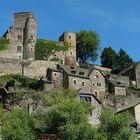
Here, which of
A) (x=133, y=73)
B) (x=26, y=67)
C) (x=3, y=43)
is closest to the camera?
(x=26, y=67)

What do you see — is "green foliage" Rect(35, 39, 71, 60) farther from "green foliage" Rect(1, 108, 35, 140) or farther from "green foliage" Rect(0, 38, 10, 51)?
"green foliage" Rect(1, 108, 35, 140)

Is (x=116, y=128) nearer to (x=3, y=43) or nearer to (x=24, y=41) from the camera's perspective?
(x=3, y=43)

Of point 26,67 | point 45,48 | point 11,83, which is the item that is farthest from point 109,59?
point 11,83

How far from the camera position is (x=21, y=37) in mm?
91500

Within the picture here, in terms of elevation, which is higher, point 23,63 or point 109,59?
point 109,59

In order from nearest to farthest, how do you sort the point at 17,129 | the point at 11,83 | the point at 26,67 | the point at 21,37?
the point at 17,129, the point at 11,83, the point at 26,67, the point at 21,37

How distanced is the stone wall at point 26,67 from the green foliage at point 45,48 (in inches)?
225

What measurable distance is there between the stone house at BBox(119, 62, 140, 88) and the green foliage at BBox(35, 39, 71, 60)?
495 inches

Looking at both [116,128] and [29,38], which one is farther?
[29,38]

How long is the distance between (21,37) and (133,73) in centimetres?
2141

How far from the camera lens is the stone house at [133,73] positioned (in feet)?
313

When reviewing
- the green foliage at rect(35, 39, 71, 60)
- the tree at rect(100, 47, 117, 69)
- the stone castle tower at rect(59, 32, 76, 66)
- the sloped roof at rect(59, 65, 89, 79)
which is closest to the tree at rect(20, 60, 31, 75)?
the green foliage at rect(35, 39, 71, 60)

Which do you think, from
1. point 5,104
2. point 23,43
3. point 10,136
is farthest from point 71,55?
point 10,136

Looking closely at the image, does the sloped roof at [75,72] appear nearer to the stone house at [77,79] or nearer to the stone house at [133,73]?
the stone house at [77,79]
